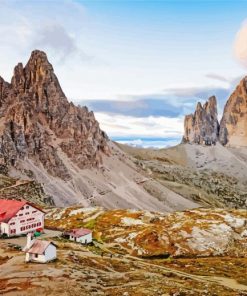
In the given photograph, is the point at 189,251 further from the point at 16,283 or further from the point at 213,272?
the point at 16,283

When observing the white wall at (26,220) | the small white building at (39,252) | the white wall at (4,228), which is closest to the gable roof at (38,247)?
the small white building at (39,252)

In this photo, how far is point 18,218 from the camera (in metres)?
112

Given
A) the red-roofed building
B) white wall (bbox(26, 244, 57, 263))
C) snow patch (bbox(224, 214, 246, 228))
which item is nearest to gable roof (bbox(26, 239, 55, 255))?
white wall (bbox(26, 244, 57, 263))

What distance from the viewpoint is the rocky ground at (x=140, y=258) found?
66.7m

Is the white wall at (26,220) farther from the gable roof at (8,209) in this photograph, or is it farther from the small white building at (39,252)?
the small white building at (39,252)

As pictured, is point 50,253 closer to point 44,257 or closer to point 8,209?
point 44,257

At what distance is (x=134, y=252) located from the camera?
4710 inches

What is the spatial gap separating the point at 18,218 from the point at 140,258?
3345 centimetres

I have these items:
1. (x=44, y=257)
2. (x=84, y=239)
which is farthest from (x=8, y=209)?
(x=44, y=257)

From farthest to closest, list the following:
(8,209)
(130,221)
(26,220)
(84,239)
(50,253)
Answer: (130,221) → (84,239) → (26,220) → (8,209) → (50,253)

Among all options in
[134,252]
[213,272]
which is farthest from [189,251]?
[213,272]

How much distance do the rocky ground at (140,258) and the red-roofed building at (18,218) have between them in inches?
379

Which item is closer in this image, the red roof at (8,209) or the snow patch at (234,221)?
the red roof at (8,209)

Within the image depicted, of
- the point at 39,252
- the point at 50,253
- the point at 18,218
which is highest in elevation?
the point at 18,218
